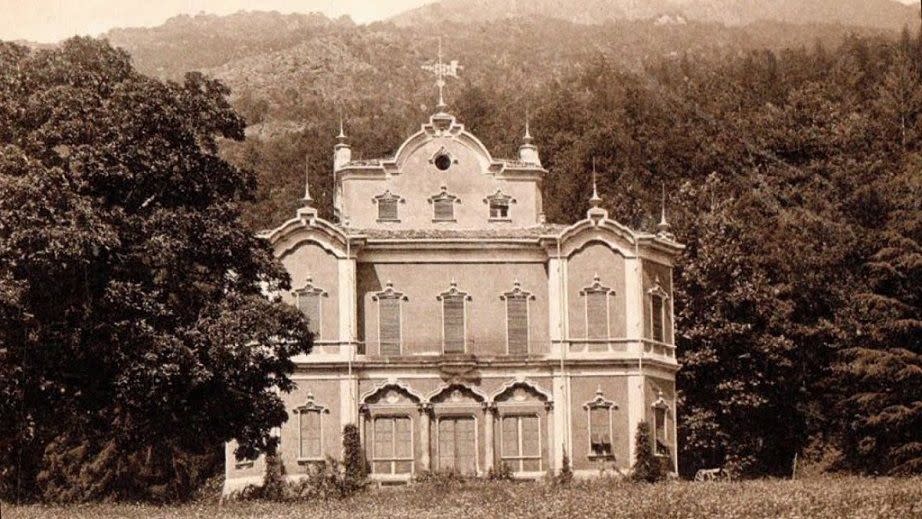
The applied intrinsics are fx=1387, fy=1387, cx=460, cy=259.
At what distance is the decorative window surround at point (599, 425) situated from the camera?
4359 centimetres

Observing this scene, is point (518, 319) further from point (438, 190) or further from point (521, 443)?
point (438, 190)

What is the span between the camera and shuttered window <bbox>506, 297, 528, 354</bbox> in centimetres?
4472

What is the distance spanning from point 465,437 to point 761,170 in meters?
29.5

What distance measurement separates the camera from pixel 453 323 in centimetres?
4481

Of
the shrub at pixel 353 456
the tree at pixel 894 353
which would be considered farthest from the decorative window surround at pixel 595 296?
the shrub at pixel 353 456

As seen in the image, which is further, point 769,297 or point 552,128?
point 552,128

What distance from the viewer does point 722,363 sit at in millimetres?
50875

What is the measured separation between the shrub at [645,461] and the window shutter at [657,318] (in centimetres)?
332

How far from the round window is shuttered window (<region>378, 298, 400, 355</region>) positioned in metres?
5.01

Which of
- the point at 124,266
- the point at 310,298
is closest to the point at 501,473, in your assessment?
the point at 310,298

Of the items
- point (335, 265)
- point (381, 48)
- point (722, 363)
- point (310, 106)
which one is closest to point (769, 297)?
point (722, 363)

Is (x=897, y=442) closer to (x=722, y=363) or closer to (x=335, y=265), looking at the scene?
(x=722, y=363)

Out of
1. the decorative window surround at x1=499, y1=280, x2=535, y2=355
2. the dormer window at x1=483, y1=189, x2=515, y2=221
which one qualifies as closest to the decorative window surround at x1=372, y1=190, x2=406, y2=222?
the dormer window at x1=483, y1=189, x2=515, y2=221

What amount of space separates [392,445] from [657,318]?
9664 millimetres
